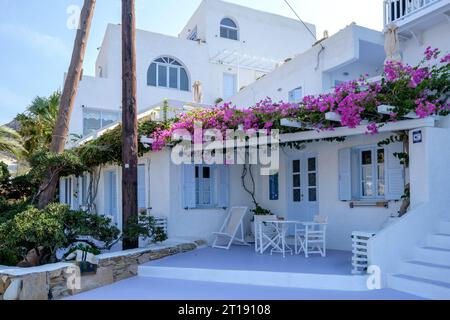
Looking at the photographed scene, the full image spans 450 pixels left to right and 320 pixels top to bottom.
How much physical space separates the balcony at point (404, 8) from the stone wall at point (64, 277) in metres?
9.71

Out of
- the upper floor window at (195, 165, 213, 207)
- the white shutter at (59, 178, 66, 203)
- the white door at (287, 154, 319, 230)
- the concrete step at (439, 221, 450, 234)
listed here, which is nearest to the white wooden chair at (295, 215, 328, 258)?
the white door at (287, 154, 319, 230)

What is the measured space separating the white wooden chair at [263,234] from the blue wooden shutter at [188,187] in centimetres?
185

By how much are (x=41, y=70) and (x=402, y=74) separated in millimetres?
13461

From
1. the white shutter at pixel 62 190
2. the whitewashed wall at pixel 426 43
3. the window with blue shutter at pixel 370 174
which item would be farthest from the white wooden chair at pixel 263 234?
the white shutter at pixel 62 190

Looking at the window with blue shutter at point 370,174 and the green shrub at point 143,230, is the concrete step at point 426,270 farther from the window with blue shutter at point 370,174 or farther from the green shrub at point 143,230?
the green shrub at point 143,230

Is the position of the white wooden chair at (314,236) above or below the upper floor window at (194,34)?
below

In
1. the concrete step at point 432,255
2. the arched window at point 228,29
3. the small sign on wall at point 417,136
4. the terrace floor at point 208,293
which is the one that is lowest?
the terrace floor at point 208,293

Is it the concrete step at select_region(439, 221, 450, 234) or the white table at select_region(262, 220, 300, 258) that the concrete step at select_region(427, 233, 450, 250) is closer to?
the concrete step at select_region(439, 221, 450, 234)

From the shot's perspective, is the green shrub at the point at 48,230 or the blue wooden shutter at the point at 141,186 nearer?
the green shrub at the point at 48,230

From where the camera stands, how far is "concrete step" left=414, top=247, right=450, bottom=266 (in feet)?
22.8

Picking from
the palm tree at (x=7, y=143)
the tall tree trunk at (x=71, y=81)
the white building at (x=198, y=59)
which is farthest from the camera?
the white building at (x=198, y=59)

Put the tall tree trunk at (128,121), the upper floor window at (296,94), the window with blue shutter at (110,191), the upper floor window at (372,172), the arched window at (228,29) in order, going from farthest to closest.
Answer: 1. the arched window at (228,29)
2. the upper floor window at (296,94)
3. the window with blue shutter at (110,191)
4. the upper floor window at (372,172)
5. the tall tree trunk at (128,121)

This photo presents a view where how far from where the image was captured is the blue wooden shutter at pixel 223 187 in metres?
11.8

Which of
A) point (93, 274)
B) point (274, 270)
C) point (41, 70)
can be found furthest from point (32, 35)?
point (274, 270)
